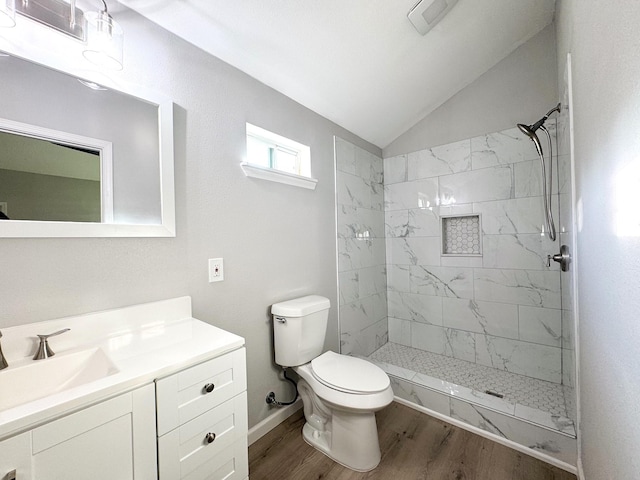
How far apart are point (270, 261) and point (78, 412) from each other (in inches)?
45.9

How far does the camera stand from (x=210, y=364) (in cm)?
97

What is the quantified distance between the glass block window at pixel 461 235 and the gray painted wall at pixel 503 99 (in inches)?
28.5

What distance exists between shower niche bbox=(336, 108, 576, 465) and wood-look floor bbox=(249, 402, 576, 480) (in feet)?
0.40

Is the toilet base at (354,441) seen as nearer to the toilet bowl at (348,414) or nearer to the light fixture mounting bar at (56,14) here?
the toilet bowl at (348,414)

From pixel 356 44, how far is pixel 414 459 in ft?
8.11

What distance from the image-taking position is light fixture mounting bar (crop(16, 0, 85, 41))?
37.8 inches

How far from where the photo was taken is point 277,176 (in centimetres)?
180

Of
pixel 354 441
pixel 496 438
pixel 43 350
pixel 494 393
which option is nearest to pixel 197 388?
pixel 43 350

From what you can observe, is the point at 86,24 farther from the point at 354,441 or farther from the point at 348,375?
the point at 354,441

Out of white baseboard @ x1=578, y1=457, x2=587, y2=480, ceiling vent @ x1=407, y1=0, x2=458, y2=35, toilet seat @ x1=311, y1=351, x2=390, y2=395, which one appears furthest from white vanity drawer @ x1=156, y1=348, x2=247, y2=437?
ceiling vent @ x1=407, y1=0, x2=458, y2=35

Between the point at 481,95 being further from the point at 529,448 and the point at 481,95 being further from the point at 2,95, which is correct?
the point at 2,95

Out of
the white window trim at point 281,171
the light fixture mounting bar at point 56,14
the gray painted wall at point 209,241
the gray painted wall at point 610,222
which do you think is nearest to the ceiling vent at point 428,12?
the gray painted wall at point 610,222

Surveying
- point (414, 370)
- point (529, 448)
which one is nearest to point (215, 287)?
point (414, 370)

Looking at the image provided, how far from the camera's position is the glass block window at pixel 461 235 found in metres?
2.41
